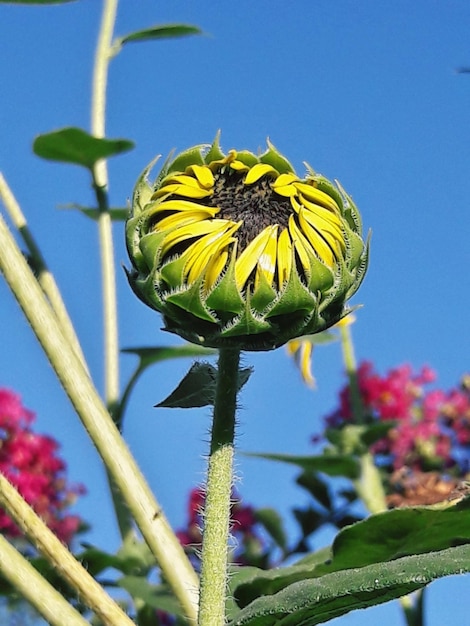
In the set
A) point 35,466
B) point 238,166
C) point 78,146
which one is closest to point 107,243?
point 78,146

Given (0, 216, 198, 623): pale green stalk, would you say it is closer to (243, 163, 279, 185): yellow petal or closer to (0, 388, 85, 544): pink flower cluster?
(243, 163, 279, 185): yellow petal

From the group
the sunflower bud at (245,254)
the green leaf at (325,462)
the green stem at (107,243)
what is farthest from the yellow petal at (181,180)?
the green leaf at (325,462)

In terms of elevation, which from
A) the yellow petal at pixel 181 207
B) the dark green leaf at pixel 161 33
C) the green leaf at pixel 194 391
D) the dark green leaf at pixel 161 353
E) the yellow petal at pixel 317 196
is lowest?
the green leaf at pixel 194 391

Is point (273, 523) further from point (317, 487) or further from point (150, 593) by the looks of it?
point (150, 593)

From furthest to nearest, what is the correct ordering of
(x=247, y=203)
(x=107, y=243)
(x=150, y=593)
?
(x=107, y=243), (x=150, y=593), (x=247, y=203)

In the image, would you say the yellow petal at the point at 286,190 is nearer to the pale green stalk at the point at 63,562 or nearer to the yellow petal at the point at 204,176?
the yellow petal at the point at 204,176

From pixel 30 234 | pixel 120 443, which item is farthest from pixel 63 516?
pixel 120 443

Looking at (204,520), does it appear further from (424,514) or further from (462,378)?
(462,378)
